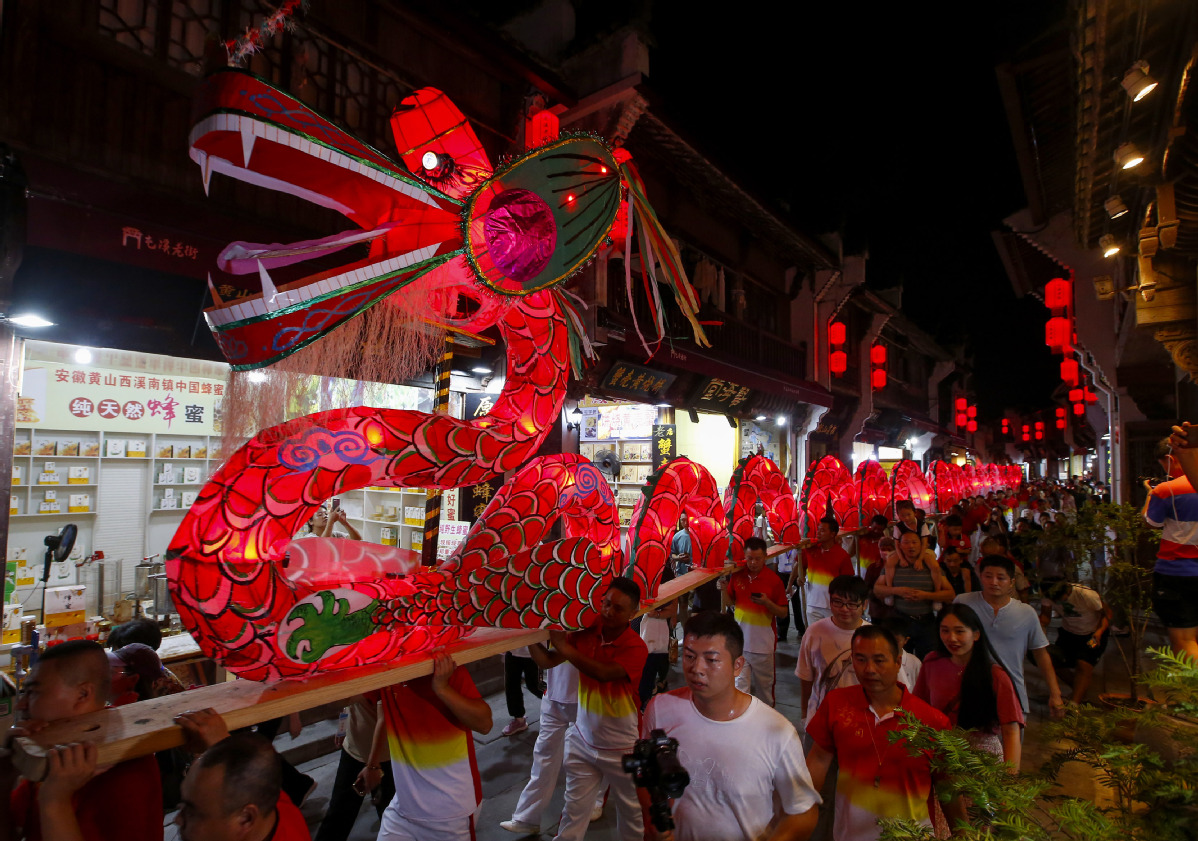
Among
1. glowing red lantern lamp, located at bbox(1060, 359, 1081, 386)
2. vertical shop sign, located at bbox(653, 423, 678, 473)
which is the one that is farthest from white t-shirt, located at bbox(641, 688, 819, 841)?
glowing red lantern lamp, located at bbox(1060, 359, 1081, 386)

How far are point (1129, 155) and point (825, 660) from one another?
4445 millimetres

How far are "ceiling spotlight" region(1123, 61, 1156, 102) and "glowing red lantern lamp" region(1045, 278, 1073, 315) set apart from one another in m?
7.77

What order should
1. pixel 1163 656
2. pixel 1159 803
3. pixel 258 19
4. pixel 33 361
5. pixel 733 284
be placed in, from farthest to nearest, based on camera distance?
pixel 733 284, pixel 33 361, pixel 258 19, pixel 1163 656, pixel 1159 803

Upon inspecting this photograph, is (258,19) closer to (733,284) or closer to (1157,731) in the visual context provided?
(1157,731)

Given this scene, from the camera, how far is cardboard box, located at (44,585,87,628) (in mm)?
5392

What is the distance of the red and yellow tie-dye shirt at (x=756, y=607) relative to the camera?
5688mm

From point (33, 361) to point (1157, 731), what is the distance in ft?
26.5

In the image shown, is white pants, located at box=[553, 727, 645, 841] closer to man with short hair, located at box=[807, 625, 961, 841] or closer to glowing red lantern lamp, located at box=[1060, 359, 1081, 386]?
man with short hair, located at box=[807, 625, 961, 841]

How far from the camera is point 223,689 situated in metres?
2.28

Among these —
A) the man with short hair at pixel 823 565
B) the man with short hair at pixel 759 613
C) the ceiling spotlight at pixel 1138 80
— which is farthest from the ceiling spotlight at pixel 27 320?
the ceiling spotlight at pixel 1138 80

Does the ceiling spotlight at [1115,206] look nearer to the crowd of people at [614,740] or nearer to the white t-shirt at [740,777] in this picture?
the crowd of people at [614,740]

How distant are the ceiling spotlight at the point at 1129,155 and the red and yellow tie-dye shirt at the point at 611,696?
5.14 meters

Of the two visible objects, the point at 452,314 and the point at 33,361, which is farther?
the point at 33,361

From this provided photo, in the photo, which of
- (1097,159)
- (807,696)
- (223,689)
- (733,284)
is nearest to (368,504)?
(807,696)
